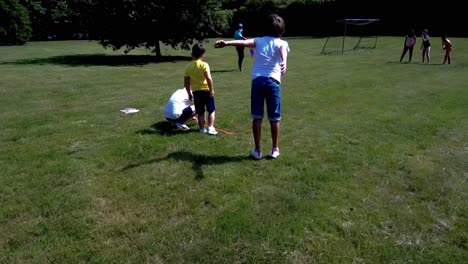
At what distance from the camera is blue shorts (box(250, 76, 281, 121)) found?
16.8 feet

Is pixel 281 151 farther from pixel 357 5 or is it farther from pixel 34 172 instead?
pixel 357 5

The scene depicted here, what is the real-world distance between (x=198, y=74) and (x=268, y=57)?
5.52 feet

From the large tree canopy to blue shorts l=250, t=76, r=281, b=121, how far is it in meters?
17.5

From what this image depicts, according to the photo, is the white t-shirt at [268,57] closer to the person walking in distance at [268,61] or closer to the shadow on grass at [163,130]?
the person walking in distance at [268,61]

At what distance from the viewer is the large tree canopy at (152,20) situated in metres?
21.3

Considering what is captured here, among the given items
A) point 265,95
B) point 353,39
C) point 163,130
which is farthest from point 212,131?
point 353,39

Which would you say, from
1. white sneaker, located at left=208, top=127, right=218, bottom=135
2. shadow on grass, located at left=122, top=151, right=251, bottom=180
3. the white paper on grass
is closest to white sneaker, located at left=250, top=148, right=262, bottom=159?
shadow on grass, located at left=122, top=151, right=251, bottom=180

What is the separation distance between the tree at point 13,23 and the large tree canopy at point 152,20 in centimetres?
2401

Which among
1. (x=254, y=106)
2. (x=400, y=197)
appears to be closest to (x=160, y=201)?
(x=254, y=106)

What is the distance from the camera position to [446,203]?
4.31 m

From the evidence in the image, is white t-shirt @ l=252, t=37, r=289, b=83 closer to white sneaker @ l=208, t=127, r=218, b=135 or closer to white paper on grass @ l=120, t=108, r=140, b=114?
white sneaker @ l=208, t=127, r=218, b=135

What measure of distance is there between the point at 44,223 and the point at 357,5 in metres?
43.1

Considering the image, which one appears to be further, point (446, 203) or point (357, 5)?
point (357, 5)

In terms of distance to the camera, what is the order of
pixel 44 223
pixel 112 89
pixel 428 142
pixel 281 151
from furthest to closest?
pixel 112 89, pixel 428 142, pixel 281 151, pixel 44 223
